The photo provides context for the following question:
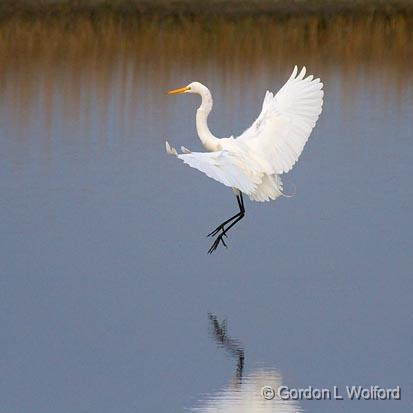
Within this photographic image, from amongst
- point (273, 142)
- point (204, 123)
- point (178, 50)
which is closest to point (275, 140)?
point (273, 142)

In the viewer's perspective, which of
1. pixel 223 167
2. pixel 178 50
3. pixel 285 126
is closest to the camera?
pixel 223 167

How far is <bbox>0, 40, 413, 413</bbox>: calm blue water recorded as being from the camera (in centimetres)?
618

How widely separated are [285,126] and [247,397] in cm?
289

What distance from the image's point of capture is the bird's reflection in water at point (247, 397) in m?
5.76

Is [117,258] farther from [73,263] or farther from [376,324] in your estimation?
[376,324]

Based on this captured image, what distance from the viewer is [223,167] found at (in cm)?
767

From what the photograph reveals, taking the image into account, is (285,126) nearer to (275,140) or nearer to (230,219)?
(275,140)

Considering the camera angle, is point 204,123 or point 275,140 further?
point 204,123

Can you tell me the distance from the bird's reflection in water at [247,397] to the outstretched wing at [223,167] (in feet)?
4.25

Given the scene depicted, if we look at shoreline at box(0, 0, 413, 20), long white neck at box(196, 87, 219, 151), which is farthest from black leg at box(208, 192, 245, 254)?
shoreline at box(0, 0, 413, 20)

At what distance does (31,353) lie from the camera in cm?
650

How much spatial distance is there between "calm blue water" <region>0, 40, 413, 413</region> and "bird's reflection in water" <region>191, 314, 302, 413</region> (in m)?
0.01

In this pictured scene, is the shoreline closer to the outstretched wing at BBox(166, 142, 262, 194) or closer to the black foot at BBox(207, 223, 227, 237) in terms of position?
the black foot at BBox(207, 223, 227, 237)

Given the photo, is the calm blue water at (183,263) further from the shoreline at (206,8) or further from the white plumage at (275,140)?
the shoreline at (206,8)
